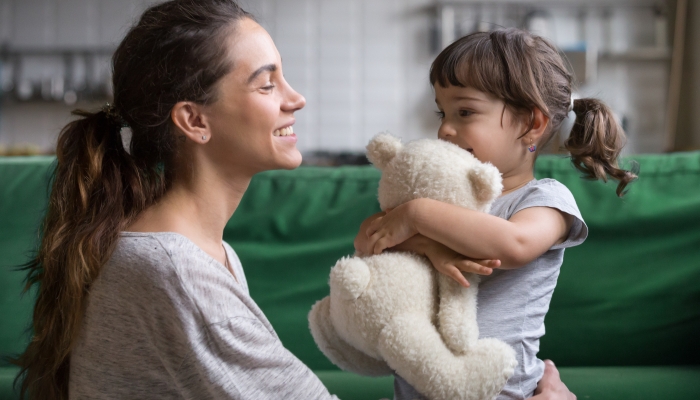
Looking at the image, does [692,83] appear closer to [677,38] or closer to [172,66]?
[677,38]

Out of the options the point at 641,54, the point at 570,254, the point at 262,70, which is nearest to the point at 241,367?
the point at 262,70

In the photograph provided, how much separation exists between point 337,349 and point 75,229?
16.6 inches

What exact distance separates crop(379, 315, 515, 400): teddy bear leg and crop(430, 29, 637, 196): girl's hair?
40cm

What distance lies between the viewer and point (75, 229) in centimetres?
93

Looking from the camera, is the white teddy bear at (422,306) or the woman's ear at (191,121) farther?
the woman's ear at (191,121)

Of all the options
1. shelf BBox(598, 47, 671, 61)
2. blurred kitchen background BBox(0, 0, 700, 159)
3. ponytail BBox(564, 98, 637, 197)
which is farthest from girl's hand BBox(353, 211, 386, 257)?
shelf BBox(598, 47, 671, 61)

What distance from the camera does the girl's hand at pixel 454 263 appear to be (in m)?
0.86

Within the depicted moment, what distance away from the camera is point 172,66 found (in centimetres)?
95

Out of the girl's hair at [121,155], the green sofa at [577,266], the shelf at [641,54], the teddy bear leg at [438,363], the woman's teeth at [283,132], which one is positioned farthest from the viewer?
the shelf at [641,54]

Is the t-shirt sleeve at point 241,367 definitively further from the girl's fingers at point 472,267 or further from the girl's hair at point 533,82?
the girl's hair at point 533,82

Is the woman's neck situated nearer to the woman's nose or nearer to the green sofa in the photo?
the woman's nose

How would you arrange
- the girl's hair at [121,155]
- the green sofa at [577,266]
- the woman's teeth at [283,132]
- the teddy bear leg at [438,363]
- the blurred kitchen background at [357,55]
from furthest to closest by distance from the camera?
the blurred kitchen background at [357,55] < the green sofa at [577,266] < the woman's teeth at [283,132] < the girl's hair at [121,155] < the teddy bear leg at [438,363]

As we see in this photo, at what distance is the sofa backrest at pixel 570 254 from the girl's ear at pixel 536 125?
1.45 feet

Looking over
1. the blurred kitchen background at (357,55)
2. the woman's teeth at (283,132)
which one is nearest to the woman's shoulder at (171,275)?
the woman's teeth at (283,132)
